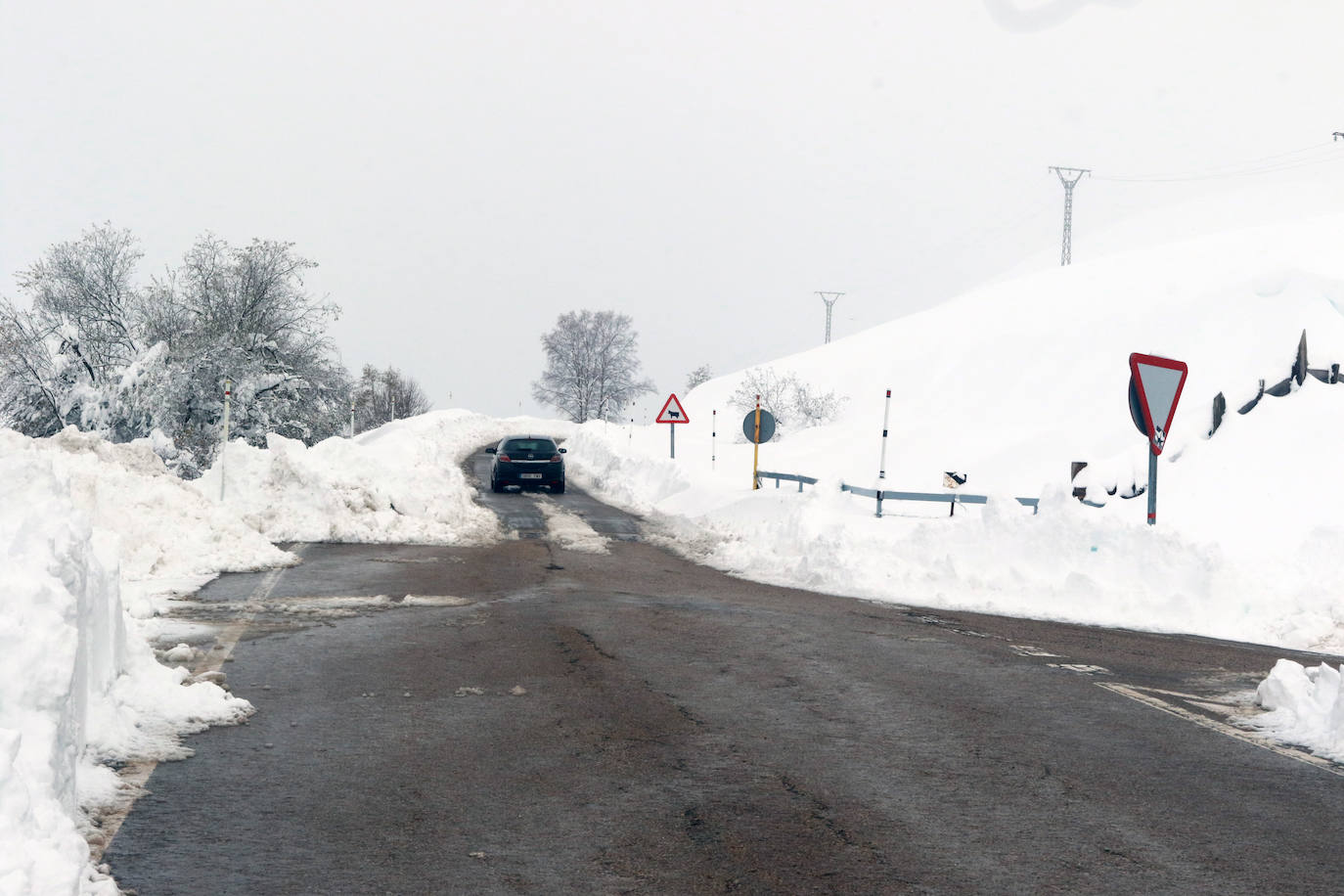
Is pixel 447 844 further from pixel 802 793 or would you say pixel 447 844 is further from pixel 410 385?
pixel 410 385

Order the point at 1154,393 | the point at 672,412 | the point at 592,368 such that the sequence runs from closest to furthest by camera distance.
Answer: the point at 1154,393
the point at 672,412
the point at 592,368

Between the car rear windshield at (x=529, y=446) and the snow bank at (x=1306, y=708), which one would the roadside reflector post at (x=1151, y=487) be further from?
the car rear windshield at (x=529, y=446)

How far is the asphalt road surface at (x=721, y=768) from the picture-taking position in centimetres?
471

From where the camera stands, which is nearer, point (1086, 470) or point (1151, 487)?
point (1151, 487)

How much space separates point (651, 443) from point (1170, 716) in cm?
5041

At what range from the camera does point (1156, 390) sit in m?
12.5

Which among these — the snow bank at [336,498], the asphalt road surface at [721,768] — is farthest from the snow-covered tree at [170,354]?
the asphalt road surface at [721,768]

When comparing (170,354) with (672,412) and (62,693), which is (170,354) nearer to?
(672,412)

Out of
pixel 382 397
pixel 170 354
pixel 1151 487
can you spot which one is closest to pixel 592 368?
pixel 382 397

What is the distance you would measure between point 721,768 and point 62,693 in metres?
3.23

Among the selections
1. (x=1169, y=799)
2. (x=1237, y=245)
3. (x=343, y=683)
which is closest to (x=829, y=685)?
(x=1169, y=799)

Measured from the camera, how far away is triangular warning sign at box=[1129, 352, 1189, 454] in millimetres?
12453

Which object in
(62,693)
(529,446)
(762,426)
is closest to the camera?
(62,693)

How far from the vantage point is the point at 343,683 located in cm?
818
